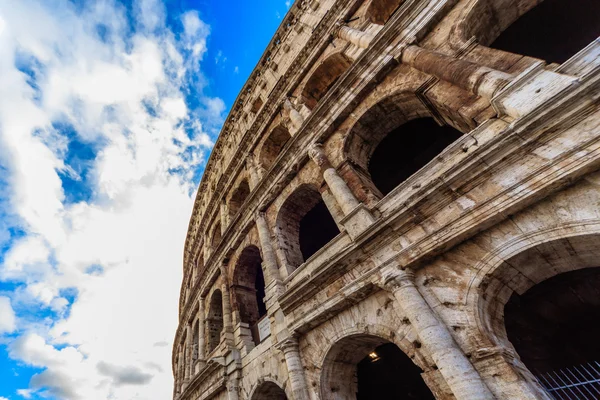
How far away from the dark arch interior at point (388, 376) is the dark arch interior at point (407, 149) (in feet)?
15.7

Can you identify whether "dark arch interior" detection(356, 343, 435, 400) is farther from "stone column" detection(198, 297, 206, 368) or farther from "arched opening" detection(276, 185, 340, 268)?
→ "stone column" detection(198, 297, 206, 368)

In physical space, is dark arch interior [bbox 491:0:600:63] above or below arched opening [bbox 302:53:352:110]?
below

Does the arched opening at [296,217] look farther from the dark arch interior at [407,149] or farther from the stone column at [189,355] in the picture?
the stone column at [189,355]

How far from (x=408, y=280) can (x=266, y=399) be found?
5.08 meters

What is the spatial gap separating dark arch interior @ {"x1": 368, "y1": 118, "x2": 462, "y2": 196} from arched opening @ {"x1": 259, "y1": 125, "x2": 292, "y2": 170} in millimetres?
3899

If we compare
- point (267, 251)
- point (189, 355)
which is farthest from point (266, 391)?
point (189, 355)

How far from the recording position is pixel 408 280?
438cm

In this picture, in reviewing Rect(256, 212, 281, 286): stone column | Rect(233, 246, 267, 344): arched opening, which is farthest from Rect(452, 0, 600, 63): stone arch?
Rect(233, 246, 267, 344): arched opening

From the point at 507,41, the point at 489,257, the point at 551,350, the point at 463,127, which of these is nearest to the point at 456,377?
the point at 489,257

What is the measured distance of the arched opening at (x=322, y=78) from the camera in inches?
397

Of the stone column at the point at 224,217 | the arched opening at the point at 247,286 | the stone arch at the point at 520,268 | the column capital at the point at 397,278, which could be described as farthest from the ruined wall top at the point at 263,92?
the stone arch at the point at 520,268

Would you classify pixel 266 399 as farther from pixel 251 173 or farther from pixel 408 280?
pixel 251 173

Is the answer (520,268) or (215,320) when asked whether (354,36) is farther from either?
(215,320)

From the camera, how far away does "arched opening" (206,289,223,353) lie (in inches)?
424
